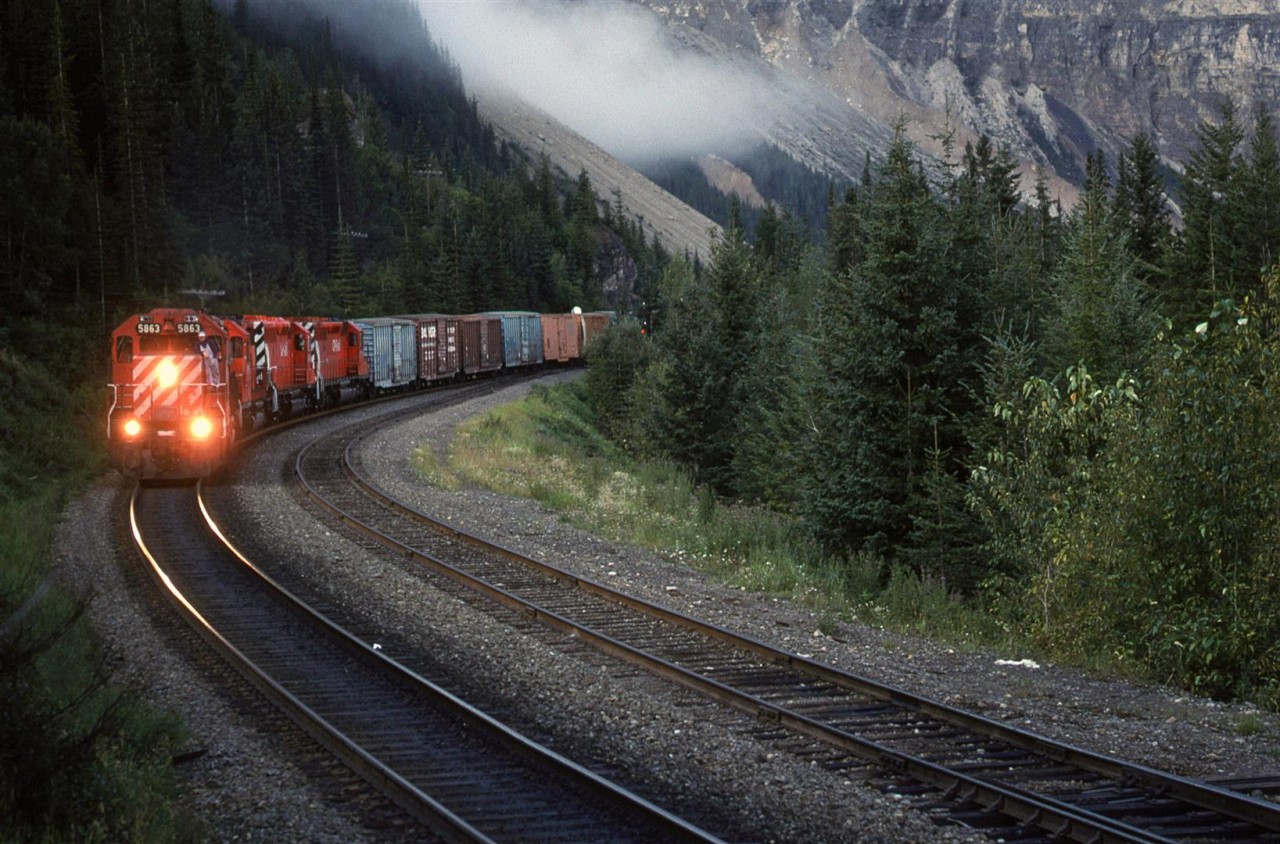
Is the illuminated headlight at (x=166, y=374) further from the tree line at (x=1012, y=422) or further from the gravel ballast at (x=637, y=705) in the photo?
the tree line at (x=1012, y=422)

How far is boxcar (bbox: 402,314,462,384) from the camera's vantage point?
56.5 m

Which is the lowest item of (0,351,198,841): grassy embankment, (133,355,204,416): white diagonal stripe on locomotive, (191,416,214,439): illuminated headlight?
(0,351,198,841): grassy embankment

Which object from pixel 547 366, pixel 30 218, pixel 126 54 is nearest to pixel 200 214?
pixel 126 54

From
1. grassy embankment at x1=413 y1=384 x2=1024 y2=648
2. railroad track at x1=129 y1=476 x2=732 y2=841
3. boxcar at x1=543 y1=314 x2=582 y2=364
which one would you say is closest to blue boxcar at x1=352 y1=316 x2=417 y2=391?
A: grassy embankment at x1=413 y1=384 x2=1024 y2=648

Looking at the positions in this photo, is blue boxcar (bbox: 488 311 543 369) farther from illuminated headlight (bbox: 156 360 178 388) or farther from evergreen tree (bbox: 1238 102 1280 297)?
illuminated headlight (bbox: 156 360 178 388)

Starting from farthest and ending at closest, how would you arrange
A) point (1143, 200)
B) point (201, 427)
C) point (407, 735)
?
1. point (1143, 200)
2. point (201, 427)
3. point (407, 735)

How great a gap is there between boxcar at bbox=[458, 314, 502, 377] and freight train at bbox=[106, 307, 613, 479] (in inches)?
133

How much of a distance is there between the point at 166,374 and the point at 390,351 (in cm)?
2728

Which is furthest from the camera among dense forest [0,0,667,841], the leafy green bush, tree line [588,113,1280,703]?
tree line [588,113,1280,703]

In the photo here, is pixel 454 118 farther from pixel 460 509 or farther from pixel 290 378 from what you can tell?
pixel 460 509

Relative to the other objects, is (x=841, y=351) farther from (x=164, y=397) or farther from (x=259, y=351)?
(x=259, y=351)

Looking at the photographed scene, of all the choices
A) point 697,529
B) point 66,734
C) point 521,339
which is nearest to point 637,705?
point 66,734

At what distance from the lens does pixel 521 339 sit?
240ft

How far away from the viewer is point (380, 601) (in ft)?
49.0
